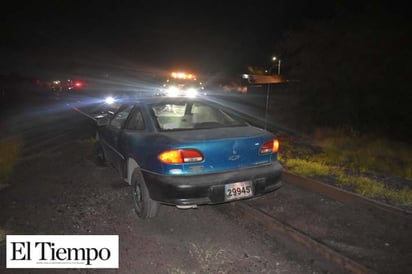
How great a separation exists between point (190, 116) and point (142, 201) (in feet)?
4.46

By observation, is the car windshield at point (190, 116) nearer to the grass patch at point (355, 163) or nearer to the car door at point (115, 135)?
the car door at point (115, 135)

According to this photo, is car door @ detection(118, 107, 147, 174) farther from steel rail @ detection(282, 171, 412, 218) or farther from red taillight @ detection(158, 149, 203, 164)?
steel rail @ detection(282, 171, 412, 218)

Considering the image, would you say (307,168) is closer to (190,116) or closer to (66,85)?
(190,116)

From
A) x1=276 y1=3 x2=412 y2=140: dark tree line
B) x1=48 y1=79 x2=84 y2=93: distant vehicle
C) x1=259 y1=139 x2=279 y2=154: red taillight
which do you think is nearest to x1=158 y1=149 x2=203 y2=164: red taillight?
x1=259 y1=139 x2=279 y2=154: red taillight

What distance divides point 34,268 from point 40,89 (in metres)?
42.5

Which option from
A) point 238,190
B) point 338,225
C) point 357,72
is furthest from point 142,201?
point 357,72

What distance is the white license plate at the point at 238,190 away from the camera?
411cm

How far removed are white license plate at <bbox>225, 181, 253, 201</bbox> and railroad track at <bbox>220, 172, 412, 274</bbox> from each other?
1.70ft

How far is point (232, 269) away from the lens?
3.40m

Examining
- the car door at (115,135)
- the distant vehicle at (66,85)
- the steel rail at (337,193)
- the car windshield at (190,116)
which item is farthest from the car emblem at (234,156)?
the distant vehicle at (66,85)

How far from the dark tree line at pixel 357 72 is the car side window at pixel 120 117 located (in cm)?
1125

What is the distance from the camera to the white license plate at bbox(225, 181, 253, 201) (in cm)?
411

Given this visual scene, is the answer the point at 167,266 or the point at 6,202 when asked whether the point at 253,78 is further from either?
the point at 167,266

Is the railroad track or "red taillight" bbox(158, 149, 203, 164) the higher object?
"red taillight" bbox(158, 149, 203, 164)
